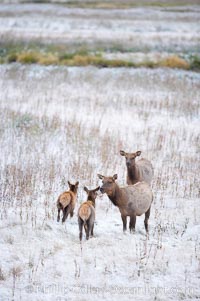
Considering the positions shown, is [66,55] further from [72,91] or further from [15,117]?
[15,117]

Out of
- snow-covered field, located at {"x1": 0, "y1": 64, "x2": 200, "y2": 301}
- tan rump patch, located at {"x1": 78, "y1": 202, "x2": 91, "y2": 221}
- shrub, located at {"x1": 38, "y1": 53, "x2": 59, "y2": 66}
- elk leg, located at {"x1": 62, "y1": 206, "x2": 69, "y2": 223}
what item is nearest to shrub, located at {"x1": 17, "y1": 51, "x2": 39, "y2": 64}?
shrub, located at {"x1": 38, "y1": 53, "x2": 59, "y2": 66}

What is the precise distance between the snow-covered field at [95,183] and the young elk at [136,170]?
0.55 meters

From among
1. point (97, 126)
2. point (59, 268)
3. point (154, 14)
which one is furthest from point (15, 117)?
point (154, 14)

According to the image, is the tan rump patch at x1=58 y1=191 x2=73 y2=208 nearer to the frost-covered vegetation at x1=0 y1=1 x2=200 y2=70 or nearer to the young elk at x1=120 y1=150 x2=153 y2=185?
the young elk at x1=120 y1=150 x2=153 y2=185

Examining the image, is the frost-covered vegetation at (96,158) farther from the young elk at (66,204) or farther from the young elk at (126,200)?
the young elk at (126,200)

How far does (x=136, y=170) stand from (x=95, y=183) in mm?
1277

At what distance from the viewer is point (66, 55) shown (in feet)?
93.1

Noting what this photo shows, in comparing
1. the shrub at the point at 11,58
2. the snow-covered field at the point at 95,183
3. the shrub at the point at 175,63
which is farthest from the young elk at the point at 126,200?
the shrub at the point at 11,58

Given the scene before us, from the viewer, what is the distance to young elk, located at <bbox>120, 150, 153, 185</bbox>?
1074cm

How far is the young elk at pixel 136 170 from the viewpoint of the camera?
10.7 metres

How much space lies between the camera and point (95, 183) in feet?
38.8

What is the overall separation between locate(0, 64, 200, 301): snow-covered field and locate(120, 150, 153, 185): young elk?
0.55m

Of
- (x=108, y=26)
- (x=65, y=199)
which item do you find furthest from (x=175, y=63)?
(x=65, y=199)

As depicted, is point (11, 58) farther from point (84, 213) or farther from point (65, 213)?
point (84, 213)
